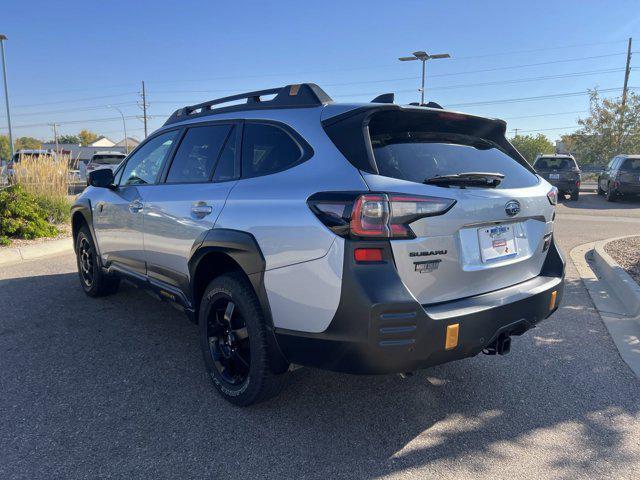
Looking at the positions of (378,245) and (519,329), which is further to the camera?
(519,329)

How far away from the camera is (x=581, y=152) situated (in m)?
32.2

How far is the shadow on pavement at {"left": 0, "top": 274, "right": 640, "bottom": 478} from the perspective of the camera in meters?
2.55

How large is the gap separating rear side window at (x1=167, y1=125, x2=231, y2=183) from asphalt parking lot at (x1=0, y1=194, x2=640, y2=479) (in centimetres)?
142

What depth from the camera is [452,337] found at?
8.05ft

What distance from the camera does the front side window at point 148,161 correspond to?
13.4ft

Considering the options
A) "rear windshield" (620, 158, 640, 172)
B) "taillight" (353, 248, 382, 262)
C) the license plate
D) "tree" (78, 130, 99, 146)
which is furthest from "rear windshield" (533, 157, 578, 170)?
"tree" (78, 130, 99, 146)

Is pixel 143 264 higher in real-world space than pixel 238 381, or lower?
higher

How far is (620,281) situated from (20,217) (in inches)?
367

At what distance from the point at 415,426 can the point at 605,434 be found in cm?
109

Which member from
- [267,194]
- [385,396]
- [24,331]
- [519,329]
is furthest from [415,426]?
[24,331]

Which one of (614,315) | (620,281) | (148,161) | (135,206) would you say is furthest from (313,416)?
(620,281)

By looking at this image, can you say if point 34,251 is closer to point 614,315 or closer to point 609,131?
point 614,315

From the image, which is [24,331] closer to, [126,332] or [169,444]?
[126,332]

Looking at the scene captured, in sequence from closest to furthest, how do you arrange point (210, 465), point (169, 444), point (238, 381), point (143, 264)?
point (210, 465) < point (169, 444) < point (238, 381) < point (143, 264)
